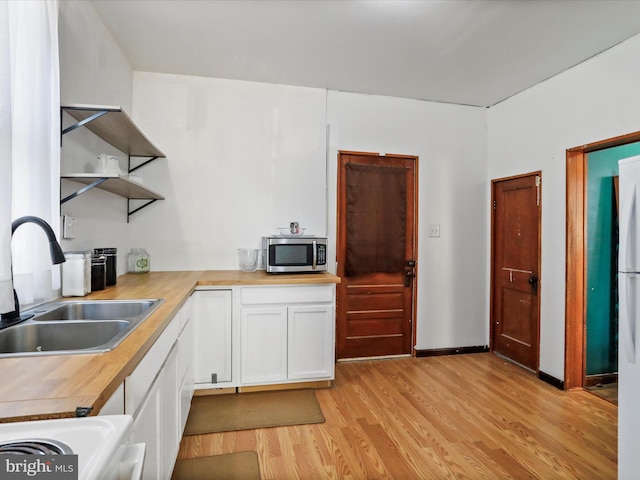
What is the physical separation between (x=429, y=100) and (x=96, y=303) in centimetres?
337

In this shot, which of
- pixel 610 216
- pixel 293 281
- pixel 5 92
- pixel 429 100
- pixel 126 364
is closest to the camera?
pixel 126 364

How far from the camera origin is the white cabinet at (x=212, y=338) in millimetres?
2523

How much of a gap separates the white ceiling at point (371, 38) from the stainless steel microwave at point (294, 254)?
143 cm

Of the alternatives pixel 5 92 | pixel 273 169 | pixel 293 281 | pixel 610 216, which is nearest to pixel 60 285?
pixel 5 92

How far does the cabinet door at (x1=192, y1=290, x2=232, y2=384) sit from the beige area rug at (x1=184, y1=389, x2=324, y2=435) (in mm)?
166

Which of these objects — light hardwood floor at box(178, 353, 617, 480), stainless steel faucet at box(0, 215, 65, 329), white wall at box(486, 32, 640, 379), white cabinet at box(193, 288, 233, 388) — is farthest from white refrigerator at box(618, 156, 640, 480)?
stainless steel faucet at box(0, 215, 65, 329)

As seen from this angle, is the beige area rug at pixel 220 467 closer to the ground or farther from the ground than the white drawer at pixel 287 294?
closer to the ground

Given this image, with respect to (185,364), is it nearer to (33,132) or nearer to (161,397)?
(161,397)

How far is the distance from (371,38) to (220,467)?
2.81m

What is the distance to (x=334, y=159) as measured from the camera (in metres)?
3.36

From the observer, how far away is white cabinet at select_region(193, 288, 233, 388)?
2.52 meters

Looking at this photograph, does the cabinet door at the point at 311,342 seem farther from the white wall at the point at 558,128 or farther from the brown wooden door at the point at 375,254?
the white wall at the point at 558,128

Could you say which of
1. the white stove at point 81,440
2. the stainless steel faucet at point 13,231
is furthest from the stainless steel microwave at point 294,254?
the white stove at point 81,440

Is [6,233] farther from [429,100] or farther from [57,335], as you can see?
[429,100]
